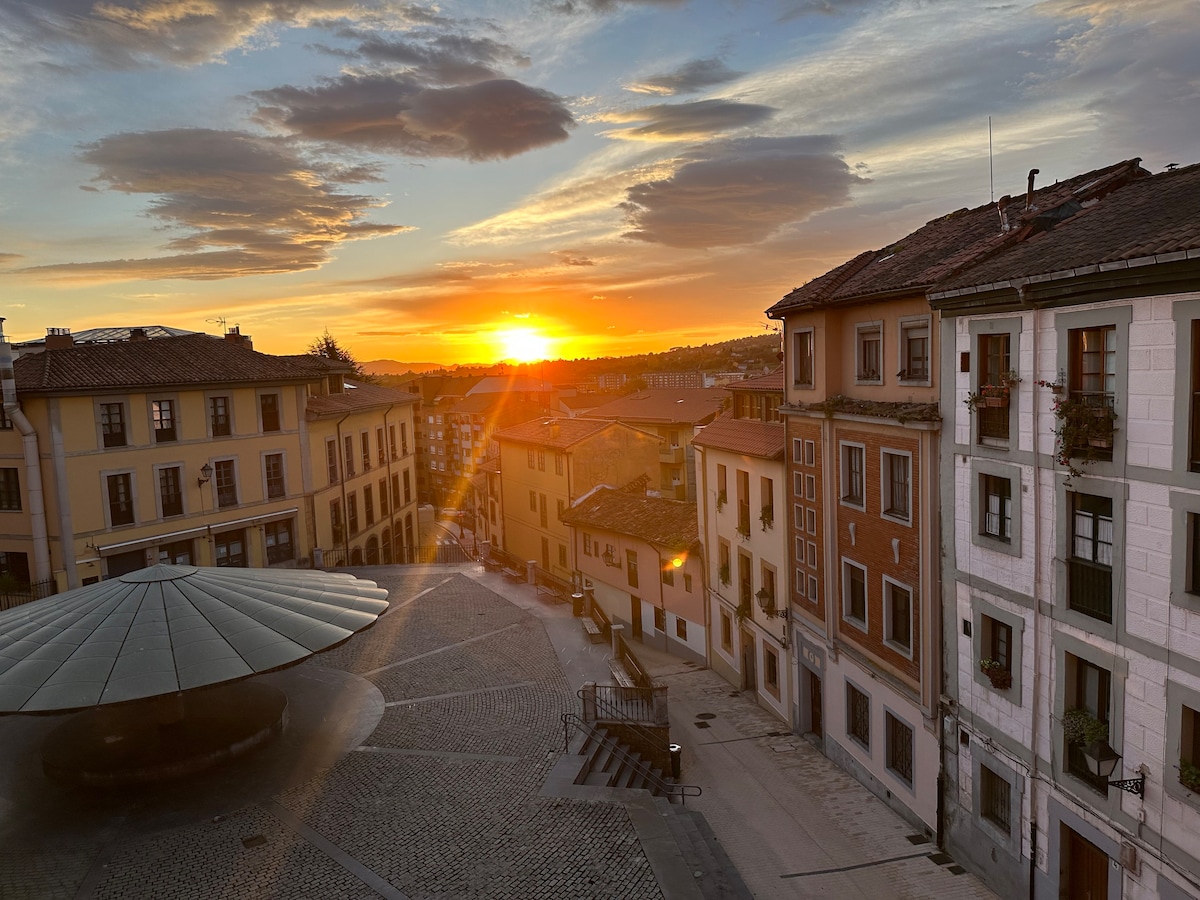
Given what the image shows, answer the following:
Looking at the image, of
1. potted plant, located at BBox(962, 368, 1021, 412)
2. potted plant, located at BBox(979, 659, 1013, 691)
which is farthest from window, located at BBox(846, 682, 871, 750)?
potted plant, located at BBox(962, 368, 1021, 412)

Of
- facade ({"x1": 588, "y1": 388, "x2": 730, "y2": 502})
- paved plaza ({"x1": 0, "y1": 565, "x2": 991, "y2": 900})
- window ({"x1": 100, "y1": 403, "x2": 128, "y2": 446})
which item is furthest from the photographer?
facade ({"x1": 588, "y1": 388, "x2": 730, "y2": 502})

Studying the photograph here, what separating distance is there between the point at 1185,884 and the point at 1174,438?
→ 23.1 ft

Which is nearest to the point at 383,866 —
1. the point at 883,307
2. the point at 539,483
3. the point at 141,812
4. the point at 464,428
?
the point at 141,812

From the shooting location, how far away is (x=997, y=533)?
17.1 metres

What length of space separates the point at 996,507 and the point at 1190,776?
6.10 metres

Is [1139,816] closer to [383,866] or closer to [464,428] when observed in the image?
[383,866]

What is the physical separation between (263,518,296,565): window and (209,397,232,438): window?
5119mm

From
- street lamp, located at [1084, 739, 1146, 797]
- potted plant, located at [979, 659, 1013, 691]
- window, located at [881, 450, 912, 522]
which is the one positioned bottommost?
street lamp, located at [1084, 739, 1146, 797]

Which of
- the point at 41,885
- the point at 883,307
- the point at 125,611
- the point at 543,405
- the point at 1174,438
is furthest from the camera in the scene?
the point at 543,405

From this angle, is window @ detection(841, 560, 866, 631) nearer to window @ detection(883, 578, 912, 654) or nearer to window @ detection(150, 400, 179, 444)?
window @ detection(883, 578, 912, 654)

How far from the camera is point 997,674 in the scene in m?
16.8

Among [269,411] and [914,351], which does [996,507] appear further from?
[269,411]

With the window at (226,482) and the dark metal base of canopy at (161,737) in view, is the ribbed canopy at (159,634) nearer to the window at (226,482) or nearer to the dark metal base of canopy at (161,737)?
the dark metal base of canopy at (161,737)

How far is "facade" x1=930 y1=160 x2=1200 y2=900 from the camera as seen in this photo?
41.5 feet
